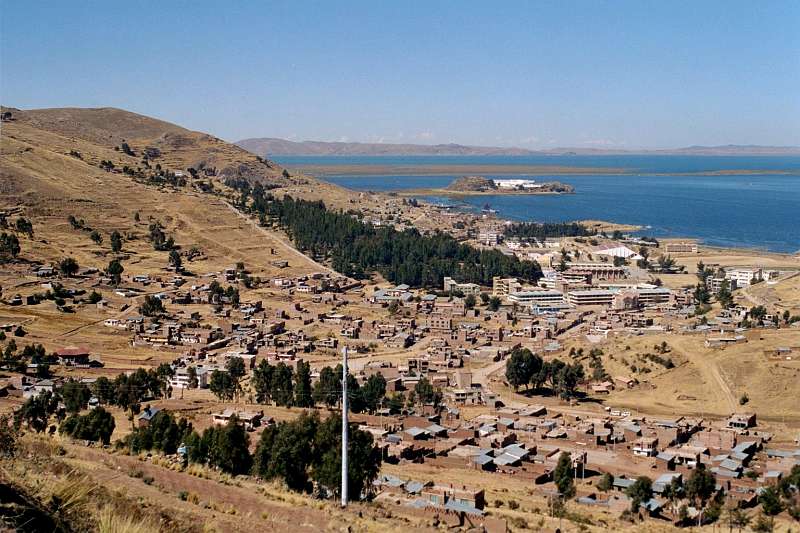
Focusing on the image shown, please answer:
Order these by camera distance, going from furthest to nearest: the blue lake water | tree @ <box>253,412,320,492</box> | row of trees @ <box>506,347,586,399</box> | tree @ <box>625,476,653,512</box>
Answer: the blue lake water
row of trees @ <box>506,347,586,399</box>
tree @ <box>625,476,653,512</box>
tree @ <box>253,412,320,492</box>

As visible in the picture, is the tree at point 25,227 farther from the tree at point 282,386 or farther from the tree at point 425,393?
the tree at point 425,393

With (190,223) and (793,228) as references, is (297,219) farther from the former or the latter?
(793,228)

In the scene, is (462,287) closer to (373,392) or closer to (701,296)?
(701,296)

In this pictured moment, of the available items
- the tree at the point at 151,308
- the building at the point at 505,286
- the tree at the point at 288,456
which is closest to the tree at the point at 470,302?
the building at the point at 505,286

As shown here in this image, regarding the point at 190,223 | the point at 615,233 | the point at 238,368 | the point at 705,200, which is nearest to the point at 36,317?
the point at 238,368

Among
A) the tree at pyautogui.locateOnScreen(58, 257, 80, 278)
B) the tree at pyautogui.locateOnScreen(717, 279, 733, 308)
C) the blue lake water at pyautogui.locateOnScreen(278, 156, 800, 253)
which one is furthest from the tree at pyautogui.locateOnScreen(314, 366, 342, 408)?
the blue lake water at pyautogui.locateOnScreen(278, 156, 800, 253)

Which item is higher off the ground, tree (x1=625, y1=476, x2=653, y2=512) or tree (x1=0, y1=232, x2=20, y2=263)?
tree (x1=0, y1=232, x2=20, y2=263)

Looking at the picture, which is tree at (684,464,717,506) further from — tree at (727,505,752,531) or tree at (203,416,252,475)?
tree at (203,416,252,475)

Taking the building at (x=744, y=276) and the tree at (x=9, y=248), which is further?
the building at (x=744, y=276)
